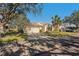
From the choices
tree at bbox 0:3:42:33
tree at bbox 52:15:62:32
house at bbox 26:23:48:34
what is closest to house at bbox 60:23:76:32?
tree at bbox 52:15:62:32

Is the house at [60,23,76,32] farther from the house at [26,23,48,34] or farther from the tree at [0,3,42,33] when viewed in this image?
the tree at [0,3,42,33]

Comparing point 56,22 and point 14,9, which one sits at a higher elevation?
point 14,9

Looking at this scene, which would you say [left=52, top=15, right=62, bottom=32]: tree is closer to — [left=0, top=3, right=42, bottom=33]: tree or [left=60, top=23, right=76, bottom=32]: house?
[left=60, top=23, right=76, bottom=32]: house

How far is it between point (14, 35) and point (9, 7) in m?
0.29

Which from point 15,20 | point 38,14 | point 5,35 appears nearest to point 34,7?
point 38,14

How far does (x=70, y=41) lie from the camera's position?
243 centimetres

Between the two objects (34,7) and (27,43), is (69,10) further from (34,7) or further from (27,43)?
(27,43)

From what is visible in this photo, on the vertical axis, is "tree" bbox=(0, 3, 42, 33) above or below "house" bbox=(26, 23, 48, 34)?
above

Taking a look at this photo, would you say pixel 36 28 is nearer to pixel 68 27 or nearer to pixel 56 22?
pixel 56 22

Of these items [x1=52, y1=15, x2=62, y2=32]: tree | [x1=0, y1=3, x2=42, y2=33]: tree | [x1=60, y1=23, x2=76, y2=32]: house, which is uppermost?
[x1=0, y1=3, x2=42, y2=33]: tree

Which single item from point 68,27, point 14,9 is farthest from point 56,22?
point 14,9

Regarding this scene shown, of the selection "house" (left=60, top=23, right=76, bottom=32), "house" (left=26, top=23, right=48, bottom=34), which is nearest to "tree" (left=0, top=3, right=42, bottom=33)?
"house" (left=26, top=23, right=48, bottom=34)

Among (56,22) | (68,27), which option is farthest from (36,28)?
(68,27)

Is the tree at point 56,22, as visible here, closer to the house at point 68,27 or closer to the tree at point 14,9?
the house at point 68,27
